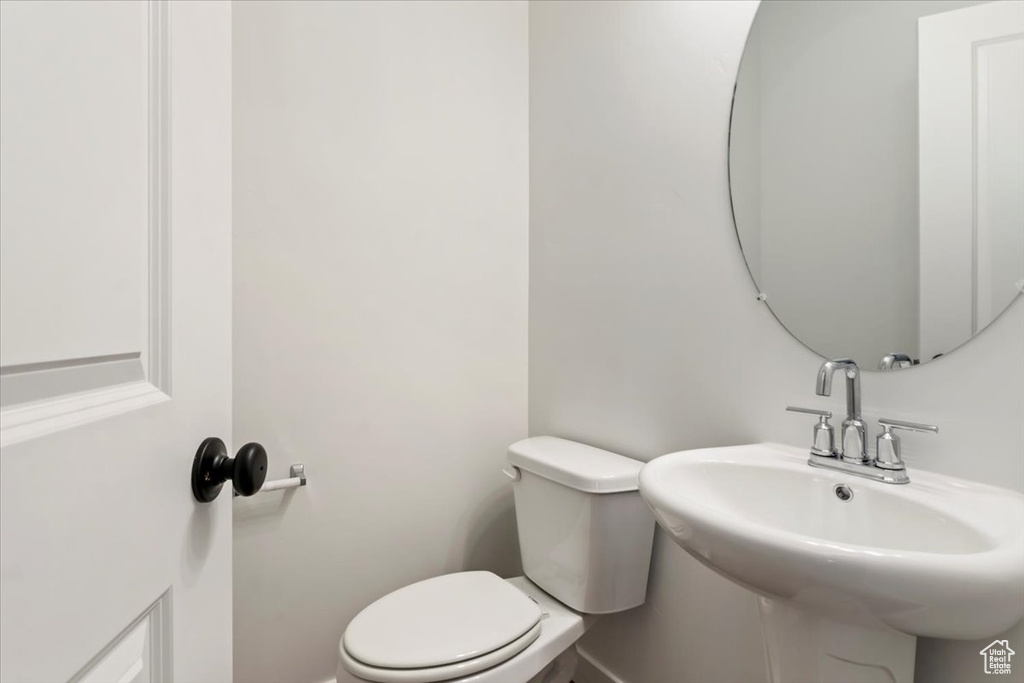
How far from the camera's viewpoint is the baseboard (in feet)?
4.58

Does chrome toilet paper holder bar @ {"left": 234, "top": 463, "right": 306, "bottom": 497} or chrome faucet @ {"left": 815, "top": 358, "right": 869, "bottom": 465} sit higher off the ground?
chrome faucet @ {"left": 815, "top": 358, "right": 869, "bottom": 465}

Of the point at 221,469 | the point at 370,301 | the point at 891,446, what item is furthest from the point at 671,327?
the point at 221,469

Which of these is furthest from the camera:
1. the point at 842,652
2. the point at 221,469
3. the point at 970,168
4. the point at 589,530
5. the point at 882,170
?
the point at 589,530

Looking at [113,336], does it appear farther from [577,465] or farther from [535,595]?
[535,595]

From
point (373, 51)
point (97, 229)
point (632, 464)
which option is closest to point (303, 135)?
point (373, 51)

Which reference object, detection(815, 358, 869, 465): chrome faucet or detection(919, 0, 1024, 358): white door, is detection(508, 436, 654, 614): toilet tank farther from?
detection(919, 0, 1024, 358): white door

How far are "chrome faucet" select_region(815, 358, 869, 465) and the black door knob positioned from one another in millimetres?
→ 841

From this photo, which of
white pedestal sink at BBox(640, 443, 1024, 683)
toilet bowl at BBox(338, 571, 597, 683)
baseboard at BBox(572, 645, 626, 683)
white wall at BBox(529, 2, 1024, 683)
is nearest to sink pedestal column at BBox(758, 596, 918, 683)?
white pedestal sink at BBox(640, 443, 1024, 683)

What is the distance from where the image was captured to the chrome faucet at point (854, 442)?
80cm

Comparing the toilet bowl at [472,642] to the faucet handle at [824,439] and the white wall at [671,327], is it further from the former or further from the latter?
the faucet handle at [824,439]

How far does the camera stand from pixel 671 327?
124 centimetres

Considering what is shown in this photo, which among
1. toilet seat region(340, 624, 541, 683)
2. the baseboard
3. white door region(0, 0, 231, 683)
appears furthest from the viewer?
the baseboard

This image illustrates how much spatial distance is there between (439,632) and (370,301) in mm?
855

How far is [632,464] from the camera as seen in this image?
1.25 meters
